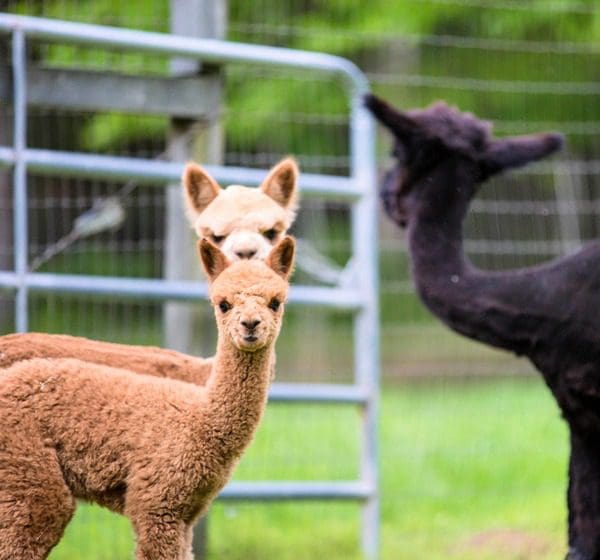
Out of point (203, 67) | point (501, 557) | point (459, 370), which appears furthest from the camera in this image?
point (459, 370)

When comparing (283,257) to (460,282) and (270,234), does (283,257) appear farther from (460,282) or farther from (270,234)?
(460,282)

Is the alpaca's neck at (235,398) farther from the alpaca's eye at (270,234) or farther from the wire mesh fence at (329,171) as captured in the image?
the wire mesh fence at (329,171)

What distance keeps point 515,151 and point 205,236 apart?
1.47 metres

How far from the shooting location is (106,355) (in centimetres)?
342

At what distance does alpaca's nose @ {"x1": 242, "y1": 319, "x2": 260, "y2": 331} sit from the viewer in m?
2.93

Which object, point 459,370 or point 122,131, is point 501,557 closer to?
point 459,370

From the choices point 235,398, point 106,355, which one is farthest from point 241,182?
point 235,398

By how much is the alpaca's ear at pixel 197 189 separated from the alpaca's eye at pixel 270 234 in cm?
23

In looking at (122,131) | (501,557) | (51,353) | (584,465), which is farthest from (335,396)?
(122,131)

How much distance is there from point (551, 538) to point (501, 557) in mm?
457

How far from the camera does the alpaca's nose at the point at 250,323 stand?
2.93 m

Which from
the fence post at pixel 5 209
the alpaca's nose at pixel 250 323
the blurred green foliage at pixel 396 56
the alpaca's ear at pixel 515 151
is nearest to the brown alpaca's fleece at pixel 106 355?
the alpaca's nose at pixel 250 323

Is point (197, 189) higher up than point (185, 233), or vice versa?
point (197, 189)

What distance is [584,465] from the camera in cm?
414
